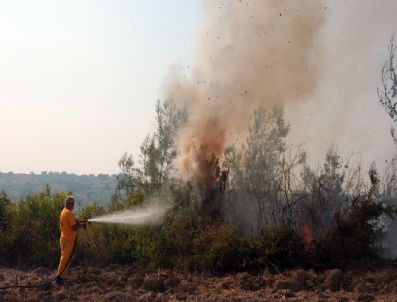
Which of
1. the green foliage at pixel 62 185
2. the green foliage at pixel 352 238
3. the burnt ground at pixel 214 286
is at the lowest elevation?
the burnt ground at pixel 214 286

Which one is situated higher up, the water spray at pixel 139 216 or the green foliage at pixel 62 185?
the green foliage at pixel 62 185

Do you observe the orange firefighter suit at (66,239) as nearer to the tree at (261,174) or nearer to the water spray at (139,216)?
the water spray at (139,216)

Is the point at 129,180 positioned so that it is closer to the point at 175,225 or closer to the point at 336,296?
the point at 175,225

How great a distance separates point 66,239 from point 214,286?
329 cm

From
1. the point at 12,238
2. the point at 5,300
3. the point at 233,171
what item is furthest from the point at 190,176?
the point at 5,300

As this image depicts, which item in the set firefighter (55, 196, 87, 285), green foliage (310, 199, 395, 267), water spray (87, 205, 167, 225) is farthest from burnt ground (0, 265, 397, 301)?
water spray (87, 205, 167, 225)

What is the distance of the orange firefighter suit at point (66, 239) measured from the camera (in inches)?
408

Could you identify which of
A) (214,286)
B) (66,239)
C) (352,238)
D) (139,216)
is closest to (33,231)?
(139,216)

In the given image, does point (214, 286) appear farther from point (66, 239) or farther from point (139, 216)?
point (139, 216)

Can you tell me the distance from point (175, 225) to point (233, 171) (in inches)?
189

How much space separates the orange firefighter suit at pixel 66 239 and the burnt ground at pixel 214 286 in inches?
16.9

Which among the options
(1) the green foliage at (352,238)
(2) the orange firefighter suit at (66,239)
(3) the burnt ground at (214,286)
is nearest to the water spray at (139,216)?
(3) the burnt ground at (214,286)

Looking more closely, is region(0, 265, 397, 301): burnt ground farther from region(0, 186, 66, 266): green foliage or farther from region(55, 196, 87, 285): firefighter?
region(0, 186, 66, 266): green foliage

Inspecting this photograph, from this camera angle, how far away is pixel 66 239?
10422 mm
